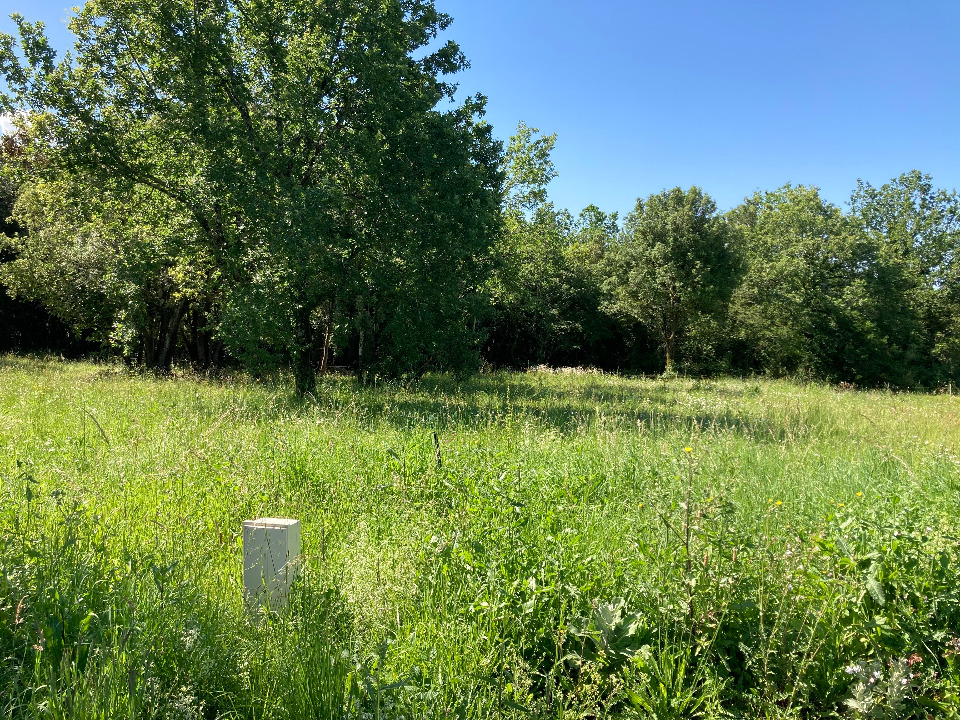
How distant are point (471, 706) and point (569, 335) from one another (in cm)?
3132

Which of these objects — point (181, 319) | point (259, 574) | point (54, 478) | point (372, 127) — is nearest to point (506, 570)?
point (259, 574)

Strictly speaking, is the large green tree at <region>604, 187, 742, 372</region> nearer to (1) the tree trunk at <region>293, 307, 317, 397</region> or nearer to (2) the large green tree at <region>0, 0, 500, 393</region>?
(2) the large green tree at <region>0, 0, 500, 393</region>

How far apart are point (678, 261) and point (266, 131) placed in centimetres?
2191

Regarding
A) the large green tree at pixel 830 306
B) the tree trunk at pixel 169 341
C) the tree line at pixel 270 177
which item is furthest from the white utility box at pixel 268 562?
the large green tree at pixel 830 306

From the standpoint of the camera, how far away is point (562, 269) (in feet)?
109

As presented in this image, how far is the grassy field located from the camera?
2.49 meters

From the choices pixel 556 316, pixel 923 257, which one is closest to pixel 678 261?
pixel 556 316

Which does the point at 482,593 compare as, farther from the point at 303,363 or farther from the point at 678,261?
the point at 678,261

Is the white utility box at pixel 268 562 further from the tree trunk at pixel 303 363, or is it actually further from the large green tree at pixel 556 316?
the large green tree at pixel 556 316

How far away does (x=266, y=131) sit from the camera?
11.6m

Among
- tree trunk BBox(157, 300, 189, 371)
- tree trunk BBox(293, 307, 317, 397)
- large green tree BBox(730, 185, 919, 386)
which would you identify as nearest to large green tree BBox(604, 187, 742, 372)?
large green tree BBox(730, 185, 919, 386)

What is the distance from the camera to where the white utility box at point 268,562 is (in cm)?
301

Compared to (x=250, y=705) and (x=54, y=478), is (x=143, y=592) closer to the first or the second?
(x=250, y=705)

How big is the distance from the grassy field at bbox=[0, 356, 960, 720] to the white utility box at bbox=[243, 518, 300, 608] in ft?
0.35
